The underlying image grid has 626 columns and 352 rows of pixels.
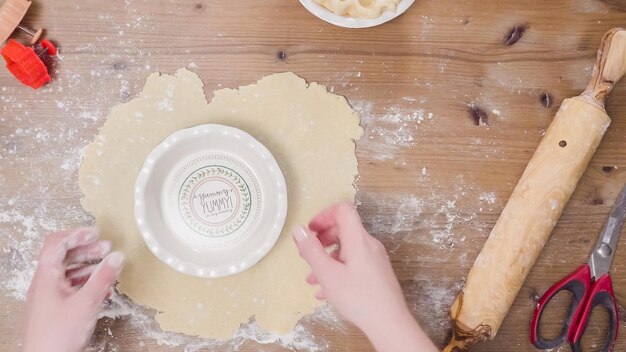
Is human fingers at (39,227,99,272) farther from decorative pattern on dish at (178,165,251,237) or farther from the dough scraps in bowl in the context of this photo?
the dough scraps in bowl

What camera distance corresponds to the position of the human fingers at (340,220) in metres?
1.04

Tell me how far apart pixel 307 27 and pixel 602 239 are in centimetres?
70

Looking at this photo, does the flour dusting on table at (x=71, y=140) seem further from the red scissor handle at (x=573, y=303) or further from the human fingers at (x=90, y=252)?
the red scissor handle at (x=573, y=303)

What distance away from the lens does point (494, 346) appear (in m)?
1.19

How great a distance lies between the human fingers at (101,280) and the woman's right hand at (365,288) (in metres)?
0.34

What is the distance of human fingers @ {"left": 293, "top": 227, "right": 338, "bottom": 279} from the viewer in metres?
1.01

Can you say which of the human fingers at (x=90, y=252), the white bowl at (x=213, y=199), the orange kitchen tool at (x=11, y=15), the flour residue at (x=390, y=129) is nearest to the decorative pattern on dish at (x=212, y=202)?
the white bowl at (x=213, y=199)

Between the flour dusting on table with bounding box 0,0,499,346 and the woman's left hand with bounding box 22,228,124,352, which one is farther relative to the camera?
the flour dusting on table with bounding box 0,0,499,346

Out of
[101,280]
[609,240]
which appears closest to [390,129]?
[609,240]

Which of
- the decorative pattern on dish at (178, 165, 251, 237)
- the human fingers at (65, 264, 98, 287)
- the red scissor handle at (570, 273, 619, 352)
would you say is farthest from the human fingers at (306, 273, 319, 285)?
the red scissor handle at (570, 273, 619, 352)

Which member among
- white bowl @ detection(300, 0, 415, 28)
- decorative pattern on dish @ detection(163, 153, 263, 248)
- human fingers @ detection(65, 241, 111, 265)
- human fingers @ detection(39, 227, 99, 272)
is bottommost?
human fingers @ detection(65, 241, 111, 265)

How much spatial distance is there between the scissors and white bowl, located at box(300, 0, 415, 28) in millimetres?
558

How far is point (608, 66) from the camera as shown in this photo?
43.1 inches

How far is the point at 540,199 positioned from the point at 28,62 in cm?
97
